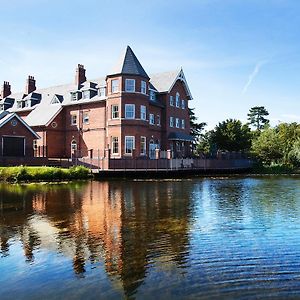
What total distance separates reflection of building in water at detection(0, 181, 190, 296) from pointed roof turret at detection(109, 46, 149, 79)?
26.7m

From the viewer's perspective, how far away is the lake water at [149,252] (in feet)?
23.8

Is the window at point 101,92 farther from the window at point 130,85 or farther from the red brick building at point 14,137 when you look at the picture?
the red brick building at point 14,137

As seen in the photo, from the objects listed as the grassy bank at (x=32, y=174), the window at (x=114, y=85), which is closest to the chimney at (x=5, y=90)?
the window at (x=114, y=85)

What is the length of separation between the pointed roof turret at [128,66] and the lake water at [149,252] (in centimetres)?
2867

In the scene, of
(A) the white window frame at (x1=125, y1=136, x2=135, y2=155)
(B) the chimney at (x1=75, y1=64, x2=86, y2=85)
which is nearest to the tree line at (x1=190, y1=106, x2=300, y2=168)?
(A) the white window frame at (x1=125, y1=136, x2=135, y2=155)

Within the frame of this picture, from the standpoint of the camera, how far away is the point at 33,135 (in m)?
43.6

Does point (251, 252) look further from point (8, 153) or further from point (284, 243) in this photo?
point (8, 153)

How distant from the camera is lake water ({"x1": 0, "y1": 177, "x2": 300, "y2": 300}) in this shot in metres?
7.25

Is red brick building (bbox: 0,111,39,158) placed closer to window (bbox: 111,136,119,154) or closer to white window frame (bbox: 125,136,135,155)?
window (bbox: 111,136,119,154)

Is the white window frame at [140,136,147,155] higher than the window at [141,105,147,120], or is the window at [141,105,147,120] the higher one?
the window at [141,105,147,120]

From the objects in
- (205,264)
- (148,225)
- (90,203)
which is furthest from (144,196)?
(205,264)

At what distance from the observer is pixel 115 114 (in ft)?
147

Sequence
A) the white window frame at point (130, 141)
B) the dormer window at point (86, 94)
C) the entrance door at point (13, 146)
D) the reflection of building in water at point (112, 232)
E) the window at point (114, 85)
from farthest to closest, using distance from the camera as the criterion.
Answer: the dormer window at point (86, 94)
the window at point (114, 85)
the white window frame at point (130, 141)
the entrance door at point (13, 146)
the reflection of building in water at point (112, 232)

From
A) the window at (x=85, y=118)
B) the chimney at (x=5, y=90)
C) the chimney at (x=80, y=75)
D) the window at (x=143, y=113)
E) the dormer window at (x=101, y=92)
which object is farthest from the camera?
the chimney at (x=5, y=90)
